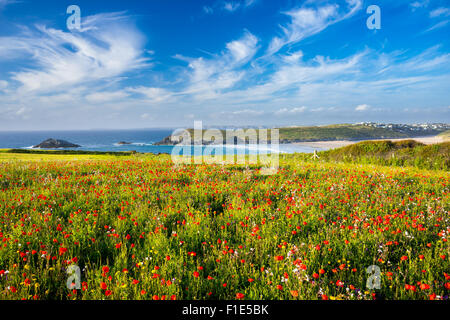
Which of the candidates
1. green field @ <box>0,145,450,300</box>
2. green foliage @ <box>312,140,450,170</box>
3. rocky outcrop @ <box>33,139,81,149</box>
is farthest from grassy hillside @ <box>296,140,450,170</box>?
rocky outcrop @ <box>33,139,81,149</box>

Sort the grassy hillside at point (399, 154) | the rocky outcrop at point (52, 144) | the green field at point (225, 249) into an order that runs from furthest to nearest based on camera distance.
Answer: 1. the rocky outcrop at point (52, 144)
2. the grassy hillside at point (399, 154)
3. the green field at point (225, 249)

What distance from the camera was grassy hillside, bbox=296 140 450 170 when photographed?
14148mm

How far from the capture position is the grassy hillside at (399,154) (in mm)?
14148

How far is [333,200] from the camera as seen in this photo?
6.00 meters

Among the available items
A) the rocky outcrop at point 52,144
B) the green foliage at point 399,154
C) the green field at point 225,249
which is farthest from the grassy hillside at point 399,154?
the rocky outcrop at point 52,144

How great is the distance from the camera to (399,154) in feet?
53.4

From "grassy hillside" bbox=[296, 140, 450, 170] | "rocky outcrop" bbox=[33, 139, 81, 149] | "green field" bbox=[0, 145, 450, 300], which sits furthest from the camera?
"rocky outcrop" bbox=[33, 139, 81, 149]

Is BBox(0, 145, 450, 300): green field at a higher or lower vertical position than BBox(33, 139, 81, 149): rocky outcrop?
lower

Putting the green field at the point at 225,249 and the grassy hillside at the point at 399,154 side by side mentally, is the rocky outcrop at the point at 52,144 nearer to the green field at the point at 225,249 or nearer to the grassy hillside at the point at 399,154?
the green field at the point at 225,249

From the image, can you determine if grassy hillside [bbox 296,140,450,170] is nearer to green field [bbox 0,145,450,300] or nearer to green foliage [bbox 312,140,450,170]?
green foliage [bbox 312,140,450,170]

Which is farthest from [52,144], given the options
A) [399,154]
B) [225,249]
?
[225,249]
